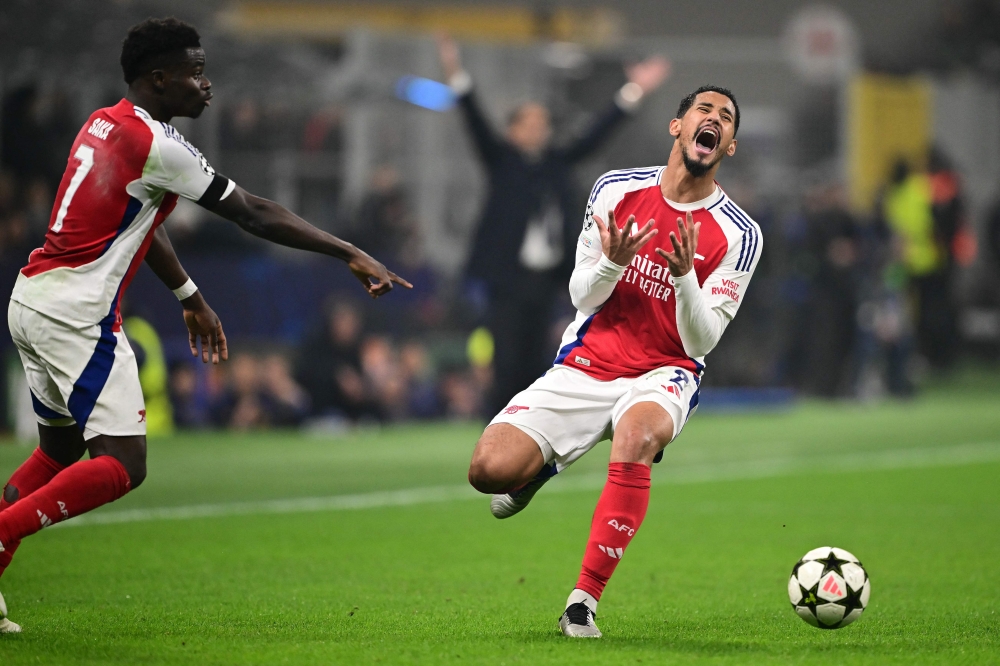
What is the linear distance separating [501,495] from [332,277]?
10.1 m

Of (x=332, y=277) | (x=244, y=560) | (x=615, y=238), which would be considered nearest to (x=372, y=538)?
(x=244, y=560)

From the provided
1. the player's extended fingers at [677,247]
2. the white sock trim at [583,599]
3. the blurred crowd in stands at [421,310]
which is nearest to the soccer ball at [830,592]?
the white sock trim at [583,599]

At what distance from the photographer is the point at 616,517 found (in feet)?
18.1

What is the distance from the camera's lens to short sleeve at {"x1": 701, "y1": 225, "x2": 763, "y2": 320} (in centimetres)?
593

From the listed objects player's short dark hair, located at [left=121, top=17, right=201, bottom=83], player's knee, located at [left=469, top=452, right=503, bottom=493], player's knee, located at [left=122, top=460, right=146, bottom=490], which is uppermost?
player's short dark hair, located at [left=121, top=17, right=201, bottom=83]

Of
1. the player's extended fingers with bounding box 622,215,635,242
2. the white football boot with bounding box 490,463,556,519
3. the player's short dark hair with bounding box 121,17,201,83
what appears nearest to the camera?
the player's short dark hair with bounding box 121,17,201,83

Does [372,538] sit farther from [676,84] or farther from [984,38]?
[984,38]

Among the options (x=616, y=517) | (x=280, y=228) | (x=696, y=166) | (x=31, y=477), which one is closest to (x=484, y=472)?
(x=616, y=517)

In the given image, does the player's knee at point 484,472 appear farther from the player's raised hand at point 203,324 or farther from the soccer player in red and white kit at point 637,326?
the player's raised hand at point 203,324

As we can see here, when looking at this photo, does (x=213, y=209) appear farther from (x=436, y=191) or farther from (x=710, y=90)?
(x=436, y=191)

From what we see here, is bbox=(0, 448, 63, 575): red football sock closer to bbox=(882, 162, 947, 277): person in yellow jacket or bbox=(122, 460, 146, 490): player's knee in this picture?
bbox=(122, 460, 146, 490): player's knee

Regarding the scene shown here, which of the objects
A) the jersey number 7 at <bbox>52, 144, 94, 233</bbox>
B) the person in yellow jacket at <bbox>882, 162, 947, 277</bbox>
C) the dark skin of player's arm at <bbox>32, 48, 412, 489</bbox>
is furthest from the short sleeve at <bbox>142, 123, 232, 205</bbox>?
the person in yellow jacket at <bbox>882, 162, 947, 277</bbox>

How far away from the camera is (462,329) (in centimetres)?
1686

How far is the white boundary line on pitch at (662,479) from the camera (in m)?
9.38
